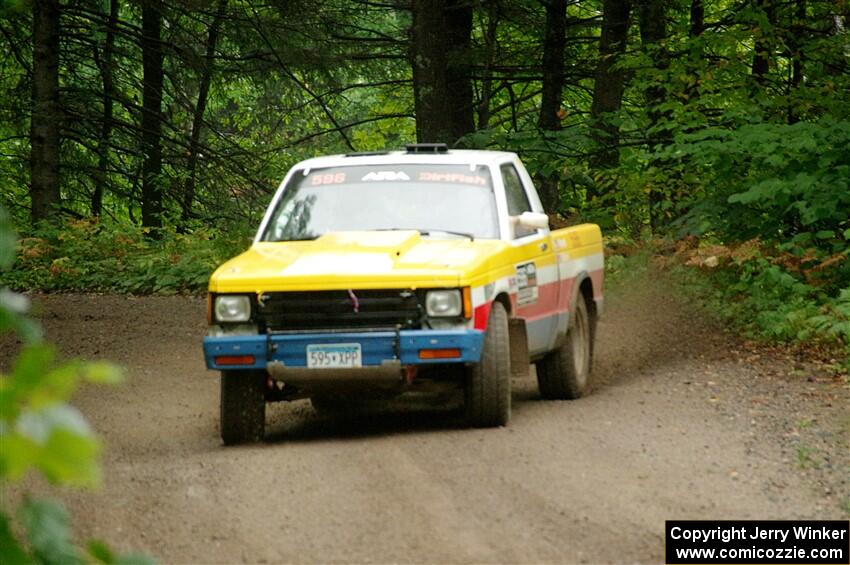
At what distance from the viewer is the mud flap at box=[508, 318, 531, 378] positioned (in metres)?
9.23

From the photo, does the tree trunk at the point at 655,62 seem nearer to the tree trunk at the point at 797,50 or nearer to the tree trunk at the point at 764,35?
the tree trunk at the point at 764,35

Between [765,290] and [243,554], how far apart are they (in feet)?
30.5

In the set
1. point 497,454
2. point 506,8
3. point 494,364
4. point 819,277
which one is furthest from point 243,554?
point 506,8

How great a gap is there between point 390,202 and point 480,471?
291cm

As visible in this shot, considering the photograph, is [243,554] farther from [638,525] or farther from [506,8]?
[506,8]

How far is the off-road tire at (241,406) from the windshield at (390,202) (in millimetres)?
1304

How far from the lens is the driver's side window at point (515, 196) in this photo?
Result: 999 centimetres

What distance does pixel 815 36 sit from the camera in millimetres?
16984

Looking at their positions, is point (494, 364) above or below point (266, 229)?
below

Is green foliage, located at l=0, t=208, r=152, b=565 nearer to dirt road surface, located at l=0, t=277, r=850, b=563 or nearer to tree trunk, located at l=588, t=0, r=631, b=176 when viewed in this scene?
dirt road surface, located at l=0, t=277, r=850, b=563

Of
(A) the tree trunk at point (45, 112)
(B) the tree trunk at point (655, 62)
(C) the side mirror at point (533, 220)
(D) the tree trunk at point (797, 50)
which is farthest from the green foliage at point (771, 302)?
(A) the tree trunk at point (45, 112)

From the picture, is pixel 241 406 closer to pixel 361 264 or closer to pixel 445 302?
pixel 361 264

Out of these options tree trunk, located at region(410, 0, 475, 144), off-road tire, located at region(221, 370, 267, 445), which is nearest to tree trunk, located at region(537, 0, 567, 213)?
tree trunk, located at region(410, 0, 475, 144)

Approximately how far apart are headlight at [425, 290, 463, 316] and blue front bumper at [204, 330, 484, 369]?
0.13m
